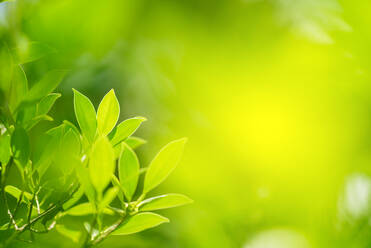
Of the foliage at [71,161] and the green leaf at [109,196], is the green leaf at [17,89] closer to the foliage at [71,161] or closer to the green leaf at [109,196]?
the foliage at [71,161]

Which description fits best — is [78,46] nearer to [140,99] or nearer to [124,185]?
[124,185]

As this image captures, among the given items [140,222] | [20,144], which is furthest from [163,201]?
[20,144]

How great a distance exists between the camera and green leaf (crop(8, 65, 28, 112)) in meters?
0.40

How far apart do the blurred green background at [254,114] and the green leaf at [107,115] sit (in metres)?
0.07

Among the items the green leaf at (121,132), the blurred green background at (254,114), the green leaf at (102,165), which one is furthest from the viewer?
the blurred green background at (254,114)

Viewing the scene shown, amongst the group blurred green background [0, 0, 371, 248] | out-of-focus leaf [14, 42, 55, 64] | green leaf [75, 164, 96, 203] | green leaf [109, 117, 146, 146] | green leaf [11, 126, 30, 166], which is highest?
blurred green background [0, 0, 371, 248]

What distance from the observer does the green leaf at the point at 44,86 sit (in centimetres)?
41

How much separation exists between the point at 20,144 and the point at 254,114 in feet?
1.73

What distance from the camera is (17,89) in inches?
16.2

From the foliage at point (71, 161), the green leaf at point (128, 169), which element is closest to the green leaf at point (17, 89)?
the foliage at point (71, 161)

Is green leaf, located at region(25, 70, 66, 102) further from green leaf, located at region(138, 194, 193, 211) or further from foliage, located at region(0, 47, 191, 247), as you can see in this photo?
green leaf, located at region(138, 194, 193, 211)

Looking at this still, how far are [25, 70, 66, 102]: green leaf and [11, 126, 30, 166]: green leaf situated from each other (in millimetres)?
31

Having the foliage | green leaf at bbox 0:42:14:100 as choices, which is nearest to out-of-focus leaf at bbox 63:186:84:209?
the foliage

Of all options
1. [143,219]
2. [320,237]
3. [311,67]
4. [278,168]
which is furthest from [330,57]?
[143,219]
